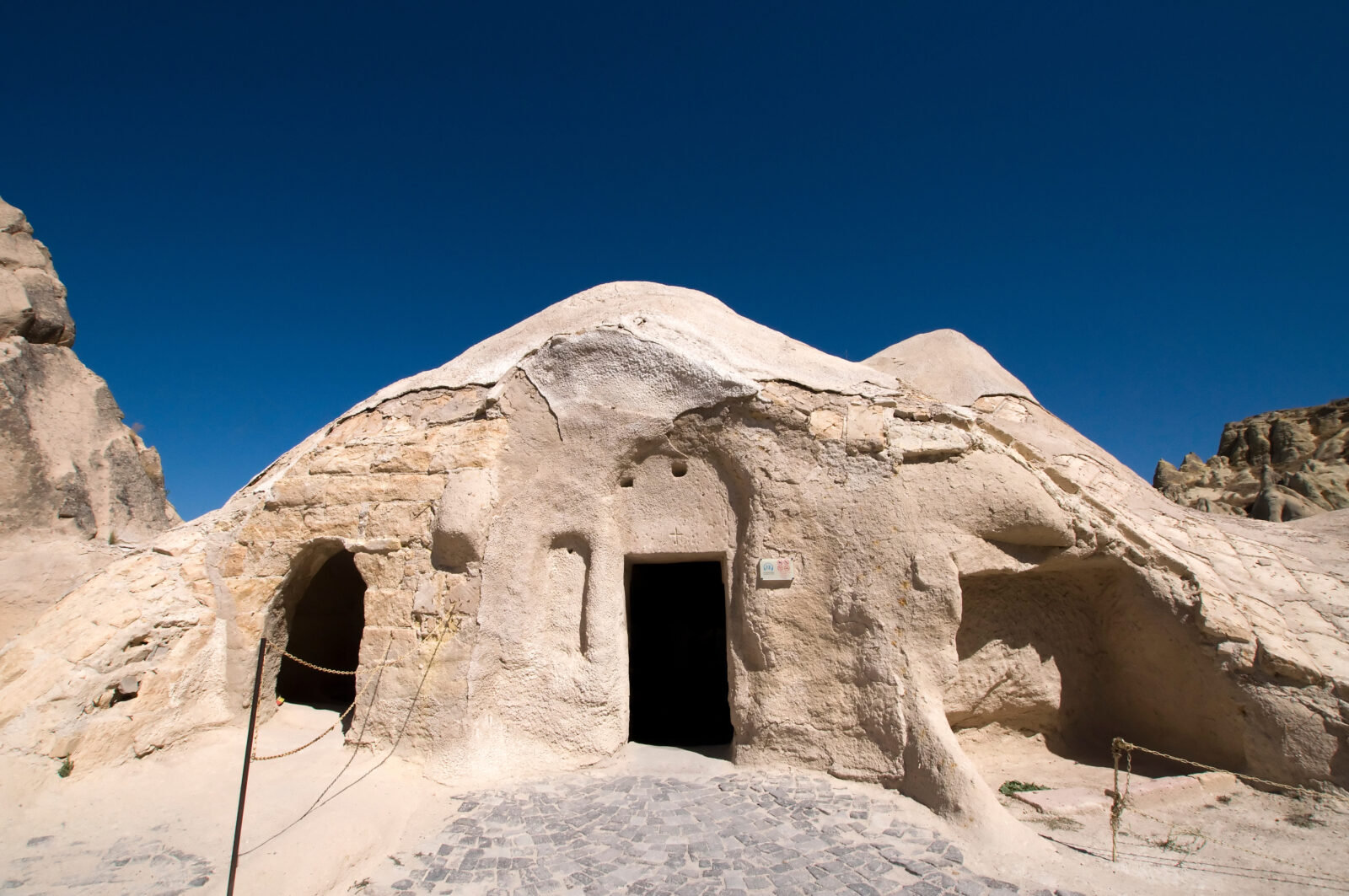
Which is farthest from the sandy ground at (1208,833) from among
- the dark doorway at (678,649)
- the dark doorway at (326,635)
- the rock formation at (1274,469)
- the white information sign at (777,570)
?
the rock formation at (1274,469)

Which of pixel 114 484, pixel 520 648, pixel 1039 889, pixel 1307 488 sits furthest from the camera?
pixel 1307 488

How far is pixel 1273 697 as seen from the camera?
5152 mm

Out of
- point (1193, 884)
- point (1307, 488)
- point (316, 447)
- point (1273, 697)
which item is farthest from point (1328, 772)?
point (1307, 488)

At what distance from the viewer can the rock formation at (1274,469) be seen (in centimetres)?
1353

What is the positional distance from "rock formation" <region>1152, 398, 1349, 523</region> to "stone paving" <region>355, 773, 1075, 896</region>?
12.9m

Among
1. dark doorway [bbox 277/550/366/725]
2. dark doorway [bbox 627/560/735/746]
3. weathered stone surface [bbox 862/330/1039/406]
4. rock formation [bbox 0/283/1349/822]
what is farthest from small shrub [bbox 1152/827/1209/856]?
dark doorway [bbox 277/550/366/725]

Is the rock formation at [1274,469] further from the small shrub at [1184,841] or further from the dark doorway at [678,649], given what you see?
the small shrub at [1184,841]

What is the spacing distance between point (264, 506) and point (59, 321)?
16.4ft

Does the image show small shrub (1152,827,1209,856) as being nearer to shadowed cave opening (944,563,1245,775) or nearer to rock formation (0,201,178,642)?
shadowed cave opening (944,563,1245,775)

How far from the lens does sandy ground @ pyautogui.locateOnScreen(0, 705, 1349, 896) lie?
12.6 feet

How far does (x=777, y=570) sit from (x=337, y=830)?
3405 millimetres

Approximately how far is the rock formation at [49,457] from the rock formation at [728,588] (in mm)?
2122

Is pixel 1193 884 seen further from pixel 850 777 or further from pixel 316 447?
pixel 316 447

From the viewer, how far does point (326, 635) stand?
26.1 ft
